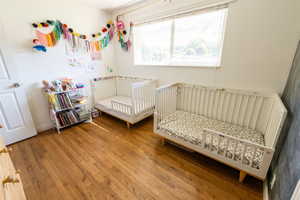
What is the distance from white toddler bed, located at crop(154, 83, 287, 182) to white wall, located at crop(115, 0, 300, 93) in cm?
19

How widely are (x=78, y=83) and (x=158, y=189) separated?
8.85 ft

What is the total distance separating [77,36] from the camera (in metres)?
2.69

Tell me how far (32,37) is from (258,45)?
3569 millimetres

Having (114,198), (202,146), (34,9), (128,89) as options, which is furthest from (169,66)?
(34,9)

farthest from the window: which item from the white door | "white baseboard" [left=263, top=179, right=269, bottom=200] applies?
the white door

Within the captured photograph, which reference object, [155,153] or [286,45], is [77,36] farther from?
[286,45]

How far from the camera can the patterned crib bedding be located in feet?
4.54

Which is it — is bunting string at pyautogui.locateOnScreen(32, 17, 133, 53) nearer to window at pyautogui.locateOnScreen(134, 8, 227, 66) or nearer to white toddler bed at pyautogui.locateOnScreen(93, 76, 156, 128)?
window at pyautogui.locateOnScreen(134, 8, 227, 66)

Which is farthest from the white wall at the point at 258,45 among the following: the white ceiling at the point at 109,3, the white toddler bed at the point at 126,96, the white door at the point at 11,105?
the white door at the point at 11,105

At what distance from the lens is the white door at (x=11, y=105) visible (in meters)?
1.96

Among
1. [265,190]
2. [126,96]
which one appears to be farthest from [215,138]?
[126,96]

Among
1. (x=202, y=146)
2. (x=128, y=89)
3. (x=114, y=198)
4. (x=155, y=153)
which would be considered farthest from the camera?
(x=128, y=89)

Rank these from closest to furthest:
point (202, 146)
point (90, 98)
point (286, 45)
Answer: point (286, 45)
point (202, 146)
point (90, 98)

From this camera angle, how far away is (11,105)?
2072mm
